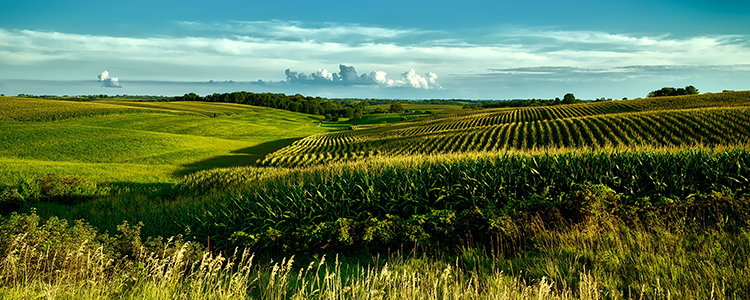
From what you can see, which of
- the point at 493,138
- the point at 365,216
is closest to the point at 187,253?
the point at 365,216

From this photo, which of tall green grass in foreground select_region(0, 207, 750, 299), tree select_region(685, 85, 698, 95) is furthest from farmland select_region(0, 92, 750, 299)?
tree select_region(685, 85, 698, 95)

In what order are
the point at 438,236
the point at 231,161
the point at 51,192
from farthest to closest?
1. the point at 231,161
2. the point at 51,192
3. the point at 438,236

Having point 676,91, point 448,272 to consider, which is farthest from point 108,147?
point 676,91

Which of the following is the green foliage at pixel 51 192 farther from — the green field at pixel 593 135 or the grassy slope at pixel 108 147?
the green field at pixel 593 135

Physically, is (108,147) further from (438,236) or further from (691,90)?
(691,90)

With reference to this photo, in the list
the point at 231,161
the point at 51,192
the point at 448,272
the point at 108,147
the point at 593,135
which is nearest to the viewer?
the point at 448,272

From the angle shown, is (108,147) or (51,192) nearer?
(51,192)

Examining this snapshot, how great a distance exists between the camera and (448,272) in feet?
14.4

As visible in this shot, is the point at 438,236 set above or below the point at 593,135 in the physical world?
below

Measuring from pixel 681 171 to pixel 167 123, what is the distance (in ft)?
257

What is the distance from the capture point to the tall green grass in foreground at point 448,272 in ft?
14.8

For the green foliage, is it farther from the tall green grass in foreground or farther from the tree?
the tree

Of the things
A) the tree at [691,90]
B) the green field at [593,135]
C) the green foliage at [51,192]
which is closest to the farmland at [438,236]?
the green foliage at [51,192]

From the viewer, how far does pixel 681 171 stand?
325 inches
